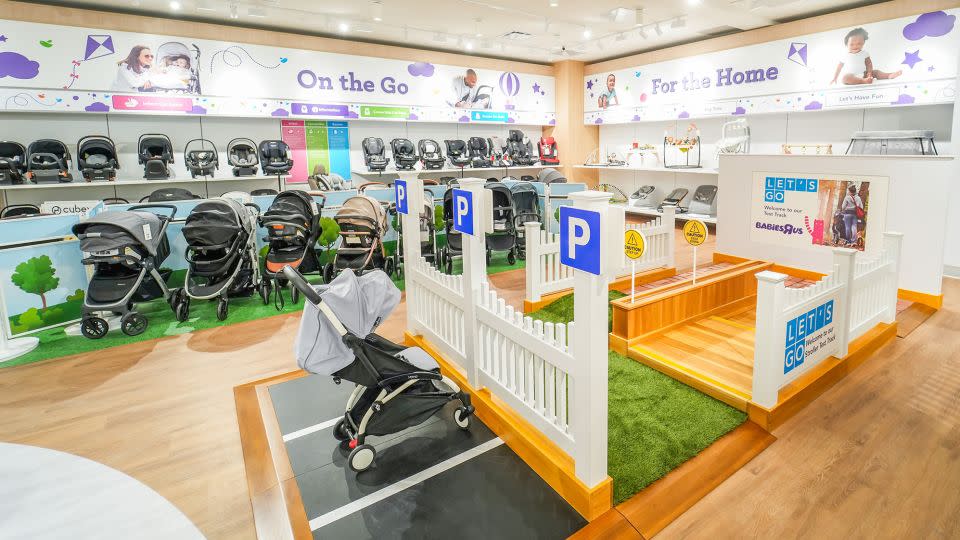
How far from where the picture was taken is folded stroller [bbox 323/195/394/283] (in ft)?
18.2

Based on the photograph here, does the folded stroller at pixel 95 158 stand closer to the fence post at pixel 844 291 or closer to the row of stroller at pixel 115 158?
the row of stroller at pixel 115 158

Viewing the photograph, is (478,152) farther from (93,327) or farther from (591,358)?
(591,358)

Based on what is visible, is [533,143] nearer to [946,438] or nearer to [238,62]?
[238,62]

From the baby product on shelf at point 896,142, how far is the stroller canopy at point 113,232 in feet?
25.8

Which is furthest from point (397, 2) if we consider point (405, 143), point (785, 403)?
point (785, 403)

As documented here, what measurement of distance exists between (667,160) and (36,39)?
400 inches

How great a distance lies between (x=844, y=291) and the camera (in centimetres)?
346

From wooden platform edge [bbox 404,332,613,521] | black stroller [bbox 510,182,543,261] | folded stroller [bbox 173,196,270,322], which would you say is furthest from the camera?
black stroller [bbox 510,182,543,261]

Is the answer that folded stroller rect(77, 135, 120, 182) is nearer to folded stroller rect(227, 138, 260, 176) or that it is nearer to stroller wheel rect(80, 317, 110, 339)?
folded stroller rect(227, 138, 260, 176)

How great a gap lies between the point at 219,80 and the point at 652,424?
7987mm

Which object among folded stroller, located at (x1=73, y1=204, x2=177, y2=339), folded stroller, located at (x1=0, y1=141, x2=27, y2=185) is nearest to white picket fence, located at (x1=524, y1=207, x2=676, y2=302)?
folded stroller, located at (x1=73, y1=204, x2=177, y2=339)

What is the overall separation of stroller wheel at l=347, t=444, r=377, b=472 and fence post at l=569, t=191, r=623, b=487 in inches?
40.9

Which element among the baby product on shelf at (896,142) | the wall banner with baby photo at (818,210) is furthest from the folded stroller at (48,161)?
the baby product on shelf at (896,142)

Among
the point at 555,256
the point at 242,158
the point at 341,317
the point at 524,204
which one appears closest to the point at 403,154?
the point at 242,158
